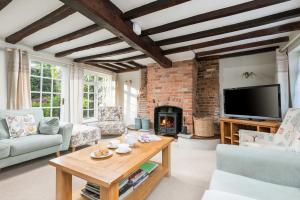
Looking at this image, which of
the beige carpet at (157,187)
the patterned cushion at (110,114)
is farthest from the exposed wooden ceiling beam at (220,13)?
the patterned cushion at (110,114)

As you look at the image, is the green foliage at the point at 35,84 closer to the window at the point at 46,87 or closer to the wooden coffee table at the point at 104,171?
the window at the point at 46,87

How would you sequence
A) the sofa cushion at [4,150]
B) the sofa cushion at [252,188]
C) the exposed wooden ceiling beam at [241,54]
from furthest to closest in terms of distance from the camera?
the exposed wooden ceiling beam at [241,54]
the sofa cushion at [4,150]
the sofa cushion at [252,188]

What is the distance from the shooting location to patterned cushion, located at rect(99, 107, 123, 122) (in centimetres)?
468

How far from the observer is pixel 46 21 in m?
2.23

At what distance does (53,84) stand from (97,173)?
3.50 metres

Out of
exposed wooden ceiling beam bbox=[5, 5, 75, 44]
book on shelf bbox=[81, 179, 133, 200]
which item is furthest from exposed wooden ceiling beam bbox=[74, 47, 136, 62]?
book on shelf bbox=[81, 179, 133, 200]

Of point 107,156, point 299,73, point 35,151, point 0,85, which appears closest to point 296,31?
point 299,73

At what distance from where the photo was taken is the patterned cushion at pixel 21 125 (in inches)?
98.3

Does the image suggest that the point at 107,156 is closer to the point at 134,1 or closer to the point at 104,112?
the point at 134,1

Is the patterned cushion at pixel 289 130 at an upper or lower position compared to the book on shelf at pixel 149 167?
upper

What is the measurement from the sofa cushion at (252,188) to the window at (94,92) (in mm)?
4368

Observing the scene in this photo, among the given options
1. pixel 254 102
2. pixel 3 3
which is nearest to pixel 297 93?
pixel 254 102

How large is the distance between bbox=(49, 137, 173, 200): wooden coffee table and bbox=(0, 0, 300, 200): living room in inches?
0.4

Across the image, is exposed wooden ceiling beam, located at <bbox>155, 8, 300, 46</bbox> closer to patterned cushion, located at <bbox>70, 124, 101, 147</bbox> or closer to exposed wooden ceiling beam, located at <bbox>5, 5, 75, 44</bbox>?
exposed wooden ceiling beam, located at <bbox>5, 5, 75, 44</bbox>
